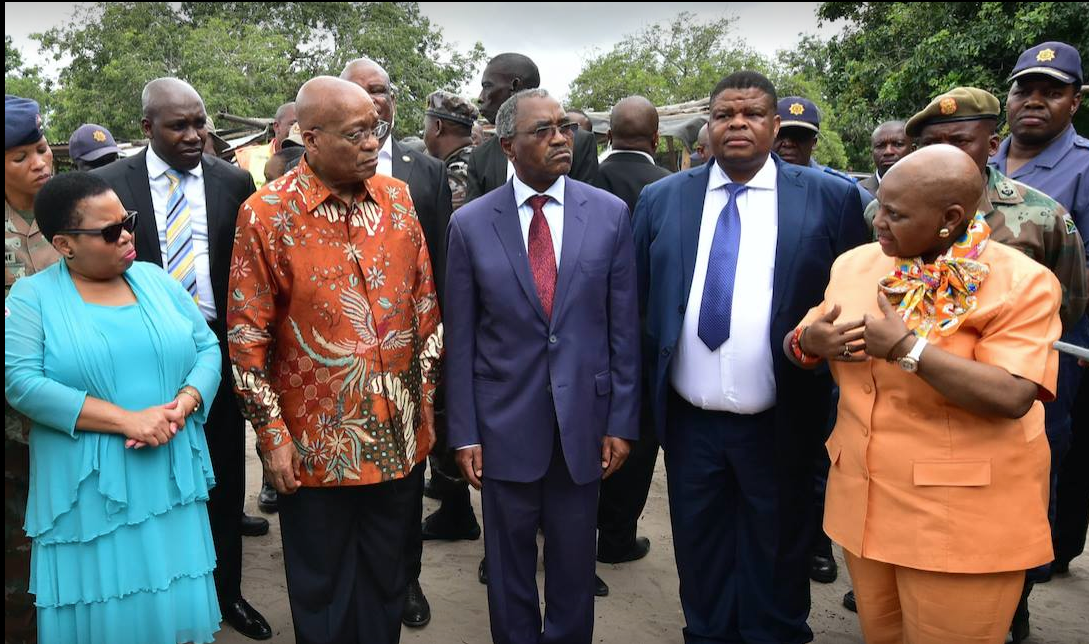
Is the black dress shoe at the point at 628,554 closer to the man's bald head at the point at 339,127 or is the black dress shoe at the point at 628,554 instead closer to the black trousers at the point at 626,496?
the black trousers at the point at 626,496

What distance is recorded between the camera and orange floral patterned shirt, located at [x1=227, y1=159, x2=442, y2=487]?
9.26 ft

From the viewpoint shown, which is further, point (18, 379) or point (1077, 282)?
point (1077, 282)

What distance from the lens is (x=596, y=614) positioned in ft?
13.1

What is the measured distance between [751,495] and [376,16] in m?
27.4

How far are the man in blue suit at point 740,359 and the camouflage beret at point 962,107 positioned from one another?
408mm

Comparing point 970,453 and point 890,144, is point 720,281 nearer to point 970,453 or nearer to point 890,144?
point 970,453

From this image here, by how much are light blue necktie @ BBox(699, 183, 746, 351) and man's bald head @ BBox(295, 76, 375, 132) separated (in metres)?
1.40

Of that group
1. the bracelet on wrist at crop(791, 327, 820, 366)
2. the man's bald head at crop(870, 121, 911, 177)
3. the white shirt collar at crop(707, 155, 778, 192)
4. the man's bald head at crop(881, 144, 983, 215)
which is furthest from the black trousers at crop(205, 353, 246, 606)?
the man's bald head at crop(870, 121, 911, 177)

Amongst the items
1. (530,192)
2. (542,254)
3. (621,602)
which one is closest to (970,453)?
(542,254)

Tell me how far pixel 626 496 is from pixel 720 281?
1.65m

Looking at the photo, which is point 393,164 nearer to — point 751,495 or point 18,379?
point 18,379

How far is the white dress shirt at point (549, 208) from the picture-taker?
3.17m

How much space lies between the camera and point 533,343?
3.07 m

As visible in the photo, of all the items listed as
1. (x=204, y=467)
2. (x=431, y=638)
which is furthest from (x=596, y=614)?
(x=204, y=467)
